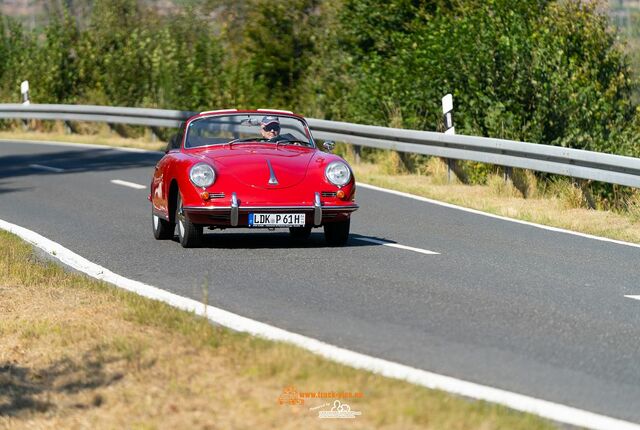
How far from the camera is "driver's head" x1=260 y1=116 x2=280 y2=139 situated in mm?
13539

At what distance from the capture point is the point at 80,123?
33875 mm

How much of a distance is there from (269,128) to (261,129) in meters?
0.12

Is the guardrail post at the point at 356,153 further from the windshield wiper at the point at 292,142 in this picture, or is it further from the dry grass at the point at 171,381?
the dry grass at the point at 171,381

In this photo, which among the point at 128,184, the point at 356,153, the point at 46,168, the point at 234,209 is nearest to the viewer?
the point at 234,209

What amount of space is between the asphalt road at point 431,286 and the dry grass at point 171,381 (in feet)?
2.15

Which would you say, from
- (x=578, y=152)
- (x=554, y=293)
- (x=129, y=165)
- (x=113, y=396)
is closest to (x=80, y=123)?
(x=129, y=165)

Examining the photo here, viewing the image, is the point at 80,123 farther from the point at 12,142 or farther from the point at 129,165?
the point at 129,165

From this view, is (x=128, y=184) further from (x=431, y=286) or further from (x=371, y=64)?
Answer: (x=431, y=286)

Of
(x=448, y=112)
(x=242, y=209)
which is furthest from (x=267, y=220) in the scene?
(x=448, y=112)

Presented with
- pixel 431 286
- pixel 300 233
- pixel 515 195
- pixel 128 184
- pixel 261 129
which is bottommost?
pixel 128 184

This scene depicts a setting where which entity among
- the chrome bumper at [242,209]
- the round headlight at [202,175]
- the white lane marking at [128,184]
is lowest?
the white lane marking at [128,184]

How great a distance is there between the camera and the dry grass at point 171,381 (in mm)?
5723

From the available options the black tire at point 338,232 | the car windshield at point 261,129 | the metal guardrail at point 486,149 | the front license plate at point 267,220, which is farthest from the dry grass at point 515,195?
the front license plate at point 267,220

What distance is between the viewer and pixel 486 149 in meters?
18.7
